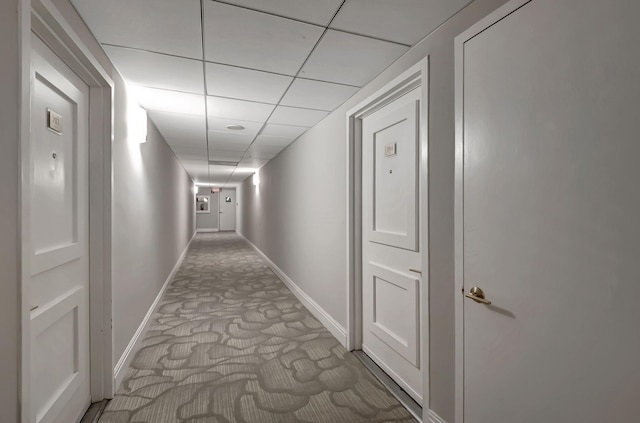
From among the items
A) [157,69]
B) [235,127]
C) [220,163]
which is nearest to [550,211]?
[157,69]

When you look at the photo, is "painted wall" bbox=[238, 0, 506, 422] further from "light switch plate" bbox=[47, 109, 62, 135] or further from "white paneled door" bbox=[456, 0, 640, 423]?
"light switch plate" bbox=[47, 109, 62, 135]

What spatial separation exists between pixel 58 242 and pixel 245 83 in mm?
1710

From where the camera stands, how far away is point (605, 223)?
1.03 metres

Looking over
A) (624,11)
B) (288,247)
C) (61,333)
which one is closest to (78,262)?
(61,333)

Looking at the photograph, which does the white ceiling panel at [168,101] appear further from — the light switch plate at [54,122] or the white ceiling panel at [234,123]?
the light switch plate at [54,122]

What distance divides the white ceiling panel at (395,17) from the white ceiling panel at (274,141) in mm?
2934

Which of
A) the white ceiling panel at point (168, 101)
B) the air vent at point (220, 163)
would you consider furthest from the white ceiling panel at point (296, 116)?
the air vent at point (220, 163)

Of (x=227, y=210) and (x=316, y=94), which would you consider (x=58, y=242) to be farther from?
(x=227, y=210)

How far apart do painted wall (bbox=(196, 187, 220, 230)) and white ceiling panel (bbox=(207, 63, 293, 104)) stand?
1443cm

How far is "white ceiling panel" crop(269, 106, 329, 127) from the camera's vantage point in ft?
10.7

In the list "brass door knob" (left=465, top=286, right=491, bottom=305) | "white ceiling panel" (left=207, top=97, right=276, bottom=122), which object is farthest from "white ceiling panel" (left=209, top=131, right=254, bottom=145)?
"brass door knob" (left=465, top=286, right=491, bottom=305)

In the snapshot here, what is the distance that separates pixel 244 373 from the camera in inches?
96.8

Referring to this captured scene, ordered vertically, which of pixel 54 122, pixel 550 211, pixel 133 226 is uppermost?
pixel 54 122

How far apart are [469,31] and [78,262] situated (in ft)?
8.59
